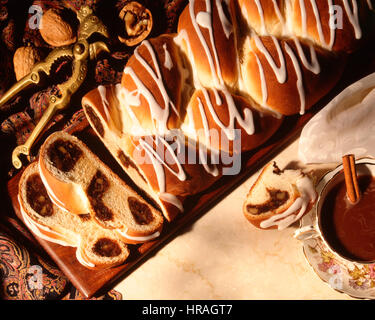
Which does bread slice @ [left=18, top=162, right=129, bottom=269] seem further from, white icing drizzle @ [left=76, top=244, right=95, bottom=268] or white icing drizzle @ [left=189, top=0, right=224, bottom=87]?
white icing drizzle @ [left=189, top=0, right=224, bottom=87]

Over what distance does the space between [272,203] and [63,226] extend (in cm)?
A: 86

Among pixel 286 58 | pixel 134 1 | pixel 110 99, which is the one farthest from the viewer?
pixel 134 1

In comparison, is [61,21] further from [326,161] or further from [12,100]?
[326,161]

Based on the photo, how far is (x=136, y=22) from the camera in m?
1.43

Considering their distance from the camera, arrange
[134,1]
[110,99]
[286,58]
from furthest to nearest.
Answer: [134,1]
[110,99]
[286,58]

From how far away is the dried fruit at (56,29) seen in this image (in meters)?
1.44

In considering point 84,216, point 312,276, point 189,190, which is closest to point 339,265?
point 312,276

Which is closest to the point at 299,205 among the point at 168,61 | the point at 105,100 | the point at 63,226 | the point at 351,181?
the point at 351,181

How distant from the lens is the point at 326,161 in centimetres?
143

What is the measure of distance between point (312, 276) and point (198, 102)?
90 centimetres

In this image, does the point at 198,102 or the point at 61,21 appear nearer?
the point at 198,102

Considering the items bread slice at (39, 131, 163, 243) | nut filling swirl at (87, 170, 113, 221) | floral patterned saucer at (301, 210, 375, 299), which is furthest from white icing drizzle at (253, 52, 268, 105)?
nut filling swirl at (87, 170, 113, 221)

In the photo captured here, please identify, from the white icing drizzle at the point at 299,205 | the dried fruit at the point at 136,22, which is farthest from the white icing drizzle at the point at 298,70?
the dried fruit at the point at 136,22

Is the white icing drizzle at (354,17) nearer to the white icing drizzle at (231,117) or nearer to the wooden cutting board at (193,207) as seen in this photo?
the wooden cutting board at (193,207)
